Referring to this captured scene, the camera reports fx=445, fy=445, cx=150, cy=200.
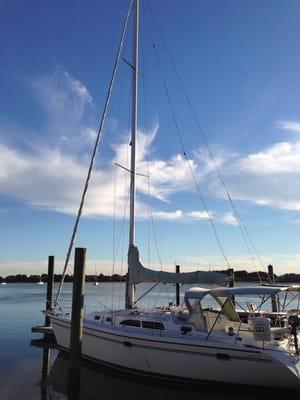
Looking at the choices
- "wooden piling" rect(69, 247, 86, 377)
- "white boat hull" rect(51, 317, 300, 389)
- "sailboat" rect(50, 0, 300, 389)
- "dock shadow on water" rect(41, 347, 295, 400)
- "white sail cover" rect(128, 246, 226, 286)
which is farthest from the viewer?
"white sail cover" rect(128, 246, 226, 286)

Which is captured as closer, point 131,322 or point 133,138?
point 131,322

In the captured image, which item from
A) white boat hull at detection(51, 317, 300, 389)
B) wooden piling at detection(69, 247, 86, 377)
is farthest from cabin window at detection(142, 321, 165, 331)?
wooden piling at detection(69, 247, 86, 377)

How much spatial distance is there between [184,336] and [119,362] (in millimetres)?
2701

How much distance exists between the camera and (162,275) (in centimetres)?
1623

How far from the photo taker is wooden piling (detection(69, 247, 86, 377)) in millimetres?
13484

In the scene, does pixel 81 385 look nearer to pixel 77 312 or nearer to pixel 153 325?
pixel 77 312

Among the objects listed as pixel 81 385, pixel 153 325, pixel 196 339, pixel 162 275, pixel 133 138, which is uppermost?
pixel 133 138

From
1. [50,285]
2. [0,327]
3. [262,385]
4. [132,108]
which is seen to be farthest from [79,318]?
[0,327]

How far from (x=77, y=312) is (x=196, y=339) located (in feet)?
12.2

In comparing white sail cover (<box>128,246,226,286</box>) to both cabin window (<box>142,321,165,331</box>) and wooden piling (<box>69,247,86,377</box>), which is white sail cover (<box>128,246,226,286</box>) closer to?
cabin window (<box>142,321,165,331</box>)

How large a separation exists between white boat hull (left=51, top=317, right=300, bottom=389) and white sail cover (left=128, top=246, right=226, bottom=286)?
2.49 metres

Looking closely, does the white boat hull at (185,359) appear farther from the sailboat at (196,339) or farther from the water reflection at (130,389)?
the water reflection at (130,389)

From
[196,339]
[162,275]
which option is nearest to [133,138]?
[162,275]

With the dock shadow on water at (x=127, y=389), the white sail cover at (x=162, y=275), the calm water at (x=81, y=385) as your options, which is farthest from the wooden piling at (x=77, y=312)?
the white sail cover at (x=162, y=275)
